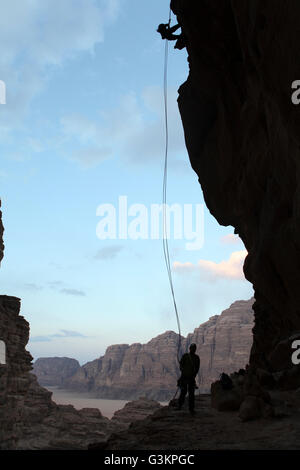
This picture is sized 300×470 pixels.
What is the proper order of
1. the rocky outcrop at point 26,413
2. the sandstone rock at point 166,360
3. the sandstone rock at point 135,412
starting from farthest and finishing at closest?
the sandstone rock at point 166,360
the sandstone rock at point 135,412
the rocky outcrop at point 26,413

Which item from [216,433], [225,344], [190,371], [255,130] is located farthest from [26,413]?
[225,344]

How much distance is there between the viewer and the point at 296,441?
5.66 metres

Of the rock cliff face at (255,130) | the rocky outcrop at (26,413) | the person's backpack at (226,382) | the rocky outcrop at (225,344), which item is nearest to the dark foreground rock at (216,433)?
the person's backpack at (226,382)

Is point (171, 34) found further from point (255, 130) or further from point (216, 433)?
point (216, 433)

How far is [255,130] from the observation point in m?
14.5

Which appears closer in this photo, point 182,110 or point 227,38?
point 227,38

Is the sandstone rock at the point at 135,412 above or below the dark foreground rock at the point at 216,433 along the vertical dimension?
below

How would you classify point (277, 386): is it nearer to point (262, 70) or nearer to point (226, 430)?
point (226, 430)

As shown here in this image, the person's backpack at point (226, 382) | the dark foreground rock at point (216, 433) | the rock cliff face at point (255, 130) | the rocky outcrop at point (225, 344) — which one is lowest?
the rocky outcrop at point (225, 344)

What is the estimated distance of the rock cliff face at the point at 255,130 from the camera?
9484mm

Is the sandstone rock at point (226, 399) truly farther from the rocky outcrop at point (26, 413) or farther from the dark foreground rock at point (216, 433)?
the rocky outcrop at point (26, 413)

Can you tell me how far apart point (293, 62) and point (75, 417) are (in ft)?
209

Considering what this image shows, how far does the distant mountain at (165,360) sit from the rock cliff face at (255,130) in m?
113
